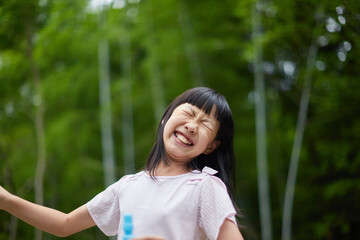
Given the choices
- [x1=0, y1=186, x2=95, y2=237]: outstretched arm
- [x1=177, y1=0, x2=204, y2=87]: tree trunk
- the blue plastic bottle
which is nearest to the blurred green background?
[x1=177, y1=0, x2=204, y2=87]: tree trunk

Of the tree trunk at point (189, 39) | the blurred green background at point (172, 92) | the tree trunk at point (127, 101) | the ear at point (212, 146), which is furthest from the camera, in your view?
the tree trunk at point (127, 101)

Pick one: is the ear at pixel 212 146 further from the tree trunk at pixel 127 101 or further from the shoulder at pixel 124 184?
A: the tree trunk at pixel 127 101

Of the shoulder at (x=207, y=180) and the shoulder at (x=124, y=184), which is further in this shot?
the shoulder at (x=124, y=184)

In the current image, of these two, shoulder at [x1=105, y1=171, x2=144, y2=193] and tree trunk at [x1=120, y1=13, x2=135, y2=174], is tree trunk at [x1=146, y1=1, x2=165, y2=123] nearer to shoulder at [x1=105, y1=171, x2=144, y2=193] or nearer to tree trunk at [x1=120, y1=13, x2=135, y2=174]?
tree trunk at [x1=120, y1=13, x2=135, y2=174]

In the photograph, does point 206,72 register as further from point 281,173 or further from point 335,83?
point 335,83

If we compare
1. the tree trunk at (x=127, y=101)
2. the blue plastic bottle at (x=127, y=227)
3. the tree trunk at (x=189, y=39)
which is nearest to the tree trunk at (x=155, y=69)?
the tree trunk at (x=127, y=101)

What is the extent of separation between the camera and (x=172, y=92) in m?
5.90

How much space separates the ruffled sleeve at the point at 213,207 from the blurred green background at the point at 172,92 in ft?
6.37

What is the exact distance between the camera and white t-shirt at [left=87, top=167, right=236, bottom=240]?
3.38 ft

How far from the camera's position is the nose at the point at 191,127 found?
43.6 inches

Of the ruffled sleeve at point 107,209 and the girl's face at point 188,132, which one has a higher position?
the girl's face at point 188,132

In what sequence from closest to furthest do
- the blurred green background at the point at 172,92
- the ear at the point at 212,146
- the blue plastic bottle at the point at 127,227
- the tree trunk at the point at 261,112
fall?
the blue plastic bottle at the point at 127,227
the ear at the point at 212,146
the blurred green background at the point at 172,92
the tree trunk at the point at 261,112

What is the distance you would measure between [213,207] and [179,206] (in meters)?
0.08

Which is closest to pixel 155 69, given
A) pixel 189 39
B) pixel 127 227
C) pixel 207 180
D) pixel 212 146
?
pixel 189 39
